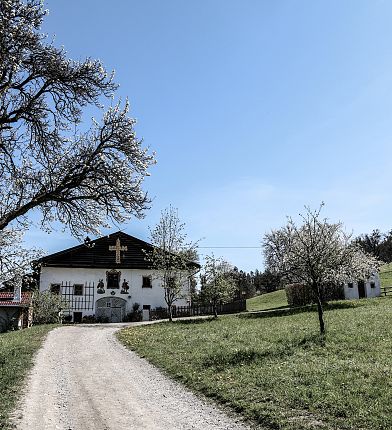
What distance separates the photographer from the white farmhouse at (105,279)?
46094mm

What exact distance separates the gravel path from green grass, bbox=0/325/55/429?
278 millimetres

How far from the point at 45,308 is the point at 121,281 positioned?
10871 millimetres

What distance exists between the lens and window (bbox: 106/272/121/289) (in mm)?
47875

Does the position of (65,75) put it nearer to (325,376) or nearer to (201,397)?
(201,397)

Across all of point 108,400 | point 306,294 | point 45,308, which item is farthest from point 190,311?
point 108,400

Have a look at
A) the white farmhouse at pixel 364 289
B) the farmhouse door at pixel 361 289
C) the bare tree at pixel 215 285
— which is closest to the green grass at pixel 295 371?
the bare tree at pixel 215 285

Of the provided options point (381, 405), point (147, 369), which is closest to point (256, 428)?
point (381, 405)

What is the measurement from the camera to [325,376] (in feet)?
36.4

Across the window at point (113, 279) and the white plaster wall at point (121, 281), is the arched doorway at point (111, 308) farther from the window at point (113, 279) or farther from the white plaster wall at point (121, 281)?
the window at point (113, 279)

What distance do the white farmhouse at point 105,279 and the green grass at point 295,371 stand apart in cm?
2648

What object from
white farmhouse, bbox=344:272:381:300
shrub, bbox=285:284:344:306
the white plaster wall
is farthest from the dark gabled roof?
white farmhouse, bbox=344:272:381:300

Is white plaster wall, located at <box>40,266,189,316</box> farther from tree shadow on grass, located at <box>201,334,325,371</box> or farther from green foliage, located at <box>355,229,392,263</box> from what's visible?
green foliage, located at <box>355,229,392,263</box>

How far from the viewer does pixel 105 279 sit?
47.8m

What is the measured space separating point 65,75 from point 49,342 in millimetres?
15365
